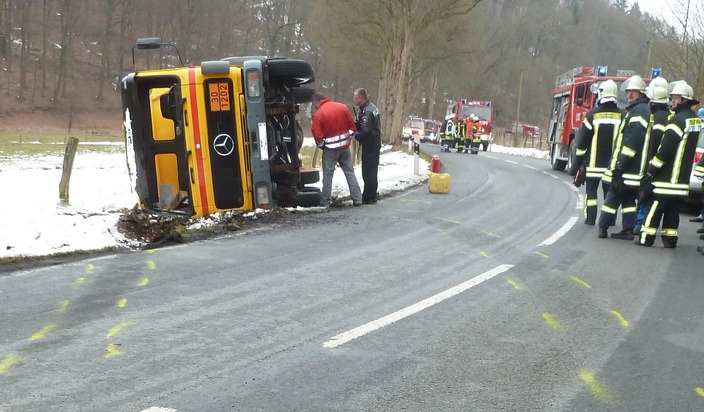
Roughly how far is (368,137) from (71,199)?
5223 mm

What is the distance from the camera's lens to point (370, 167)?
12.3 meters

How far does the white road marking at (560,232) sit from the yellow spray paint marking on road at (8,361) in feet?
20.8

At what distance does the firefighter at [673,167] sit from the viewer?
9070 millimetres

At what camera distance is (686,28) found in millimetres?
27312

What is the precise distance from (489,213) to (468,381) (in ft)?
24.8

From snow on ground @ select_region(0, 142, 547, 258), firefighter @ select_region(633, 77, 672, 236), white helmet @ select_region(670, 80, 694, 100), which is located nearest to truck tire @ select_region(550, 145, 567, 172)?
snow on ground @ select_region(0, 142, 547, 258)

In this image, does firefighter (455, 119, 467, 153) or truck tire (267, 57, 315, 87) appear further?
firefighter (455, 119, 467, 153)

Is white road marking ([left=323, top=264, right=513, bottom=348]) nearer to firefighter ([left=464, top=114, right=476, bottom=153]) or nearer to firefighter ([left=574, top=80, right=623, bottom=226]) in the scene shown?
firefighter ([left=574, top=80, right=623, bottom=226])

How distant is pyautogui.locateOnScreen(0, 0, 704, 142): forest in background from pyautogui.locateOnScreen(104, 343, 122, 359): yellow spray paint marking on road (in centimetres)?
2574

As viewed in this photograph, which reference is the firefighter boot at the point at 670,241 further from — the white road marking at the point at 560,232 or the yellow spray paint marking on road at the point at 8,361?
the yellow spray paint marking on road at the point at 8,361

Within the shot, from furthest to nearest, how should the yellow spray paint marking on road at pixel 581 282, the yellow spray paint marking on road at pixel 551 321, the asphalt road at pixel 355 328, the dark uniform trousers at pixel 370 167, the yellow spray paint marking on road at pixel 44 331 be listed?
1. the dark uniform trousers at pixel 370 167
2. the yellow spray paint marking on road at pixel 581 282
3. the yellow spray paint marking on road at pixel 551 321
4. the yellow spray paint marking on road at pixel 44 331
5. the asphalt road at pixel 355 328

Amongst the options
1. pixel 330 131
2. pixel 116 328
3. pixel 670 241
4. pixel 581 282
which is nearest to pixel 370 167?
pixel 330 131

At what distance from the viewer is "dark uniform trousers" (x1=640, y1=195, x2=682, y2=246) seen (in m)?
9.23

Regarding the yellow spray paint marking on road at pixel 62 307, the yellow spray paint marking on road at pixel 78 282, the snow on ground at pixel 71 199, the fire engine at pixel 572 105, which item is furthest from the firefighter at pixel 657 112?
the fire engine at pixel 572 105
